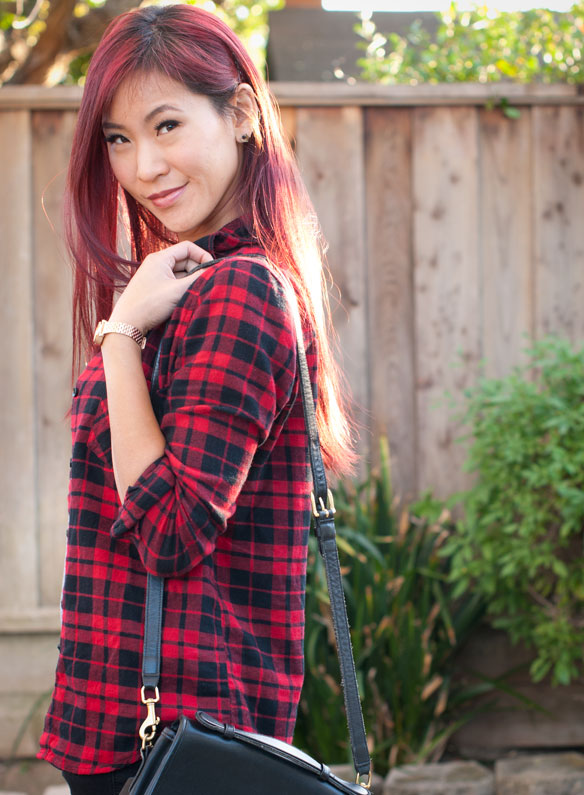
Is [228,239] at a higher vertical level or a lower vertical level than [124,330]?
higher

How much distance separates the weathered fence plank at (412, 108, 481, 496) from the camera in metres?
3.25

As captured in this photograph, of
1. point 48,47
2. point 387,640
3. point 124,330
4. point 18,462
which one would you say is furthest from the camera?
point 48,47

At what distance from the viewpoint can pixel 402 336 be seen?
3.30 meters

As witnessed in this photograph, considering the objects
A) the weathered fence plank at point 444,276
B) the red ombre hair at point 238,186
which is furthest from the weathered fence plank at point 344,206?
the red ombre hair at point 238,186

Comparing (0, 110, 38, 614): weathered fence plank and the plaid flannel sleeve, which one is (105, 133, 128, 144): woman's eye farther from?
(0, 110, 38, 614): weathered fence plank

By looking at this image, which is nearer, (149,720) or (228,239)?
(149,720)

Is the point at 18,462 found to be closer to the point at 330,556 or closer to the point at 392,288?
the point at 392,288

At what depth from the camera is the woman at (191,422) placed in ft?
3.61

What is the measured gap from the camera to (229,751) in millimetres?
1046

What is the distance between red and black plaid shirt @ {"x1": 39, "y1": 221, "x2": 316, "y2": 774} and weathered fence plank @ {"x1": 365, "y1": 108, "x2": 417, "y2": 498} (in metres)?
2.07

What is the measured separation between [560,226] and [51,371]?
6.59 feet

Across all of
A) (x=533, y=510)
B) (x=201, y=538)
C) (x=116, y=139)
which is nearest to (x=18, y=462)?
(x=533, y=510)

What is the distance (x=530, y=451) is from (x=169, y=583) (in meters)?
1.85

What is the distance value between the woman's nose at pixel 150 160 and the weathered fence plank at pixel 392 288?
2066 millimetres
